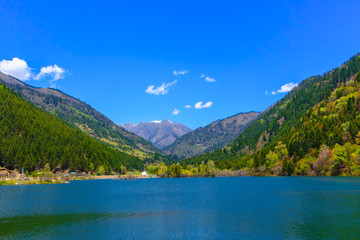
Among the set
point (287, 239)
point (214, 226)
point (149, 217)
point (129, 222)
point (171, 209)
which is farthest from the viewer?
point (171, 209)

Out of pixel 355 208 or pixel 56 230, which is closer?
pixel 56 230

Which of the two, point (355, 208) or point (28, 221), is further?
point (355, 208)

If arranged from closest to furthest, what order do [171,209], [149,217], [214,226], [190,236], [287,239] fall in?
[287,239], [190,236], [214,226], [149,217], [171,209]

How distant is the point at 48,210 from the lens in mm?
80438

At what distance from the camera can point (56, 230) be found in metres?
54.9

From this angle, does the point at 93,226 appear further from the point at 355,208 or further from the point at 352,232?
the point at 355,208

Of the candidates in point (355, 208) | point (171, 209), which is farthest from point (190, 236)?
point (355, 208)

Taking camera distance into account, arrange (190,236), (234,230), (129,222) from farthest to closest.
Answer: (129,222) < (234,230) < (190,236)

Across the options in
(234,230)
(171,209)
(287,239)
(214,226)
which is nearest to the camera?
(287,239)

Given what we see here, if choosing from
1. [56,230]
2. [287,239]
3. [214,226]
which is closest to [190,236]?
[214,226]

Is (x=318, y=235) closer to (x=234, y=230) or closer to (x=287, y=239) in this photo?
(x=287, y=239)

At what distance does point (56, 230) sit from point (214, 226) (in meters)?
29.9

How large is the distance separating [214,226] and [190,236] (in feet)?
28.6

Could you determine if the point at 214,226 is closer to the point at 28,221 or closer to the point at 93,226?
the point at 93,226
